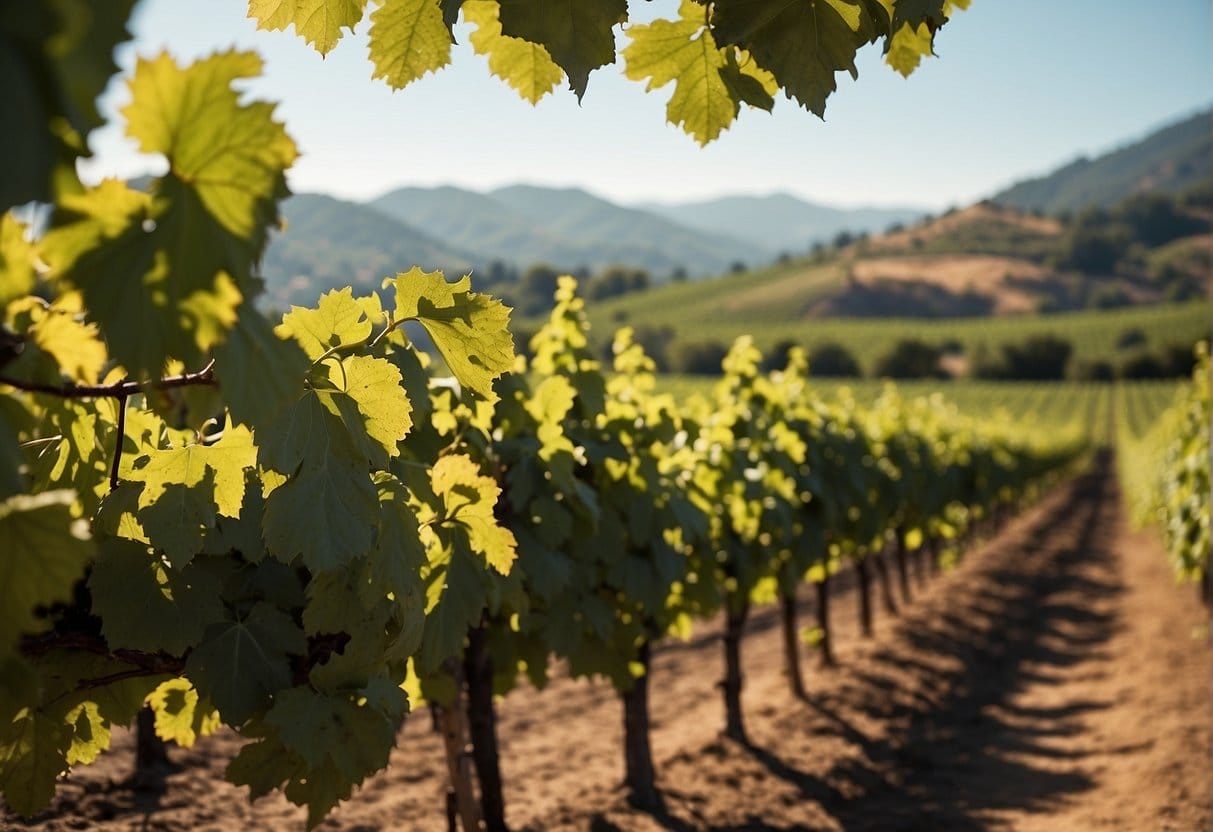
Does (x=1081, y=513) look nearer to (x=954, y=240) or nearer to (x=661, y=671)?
(x=661, y=671)

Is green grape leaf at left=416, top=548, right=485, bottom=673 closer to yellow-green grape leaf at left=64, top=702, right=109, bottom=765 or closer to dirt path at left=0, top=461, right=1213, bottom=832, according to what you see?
yellow-green grape leaf at left=64, top=702, right=109, bottom=765

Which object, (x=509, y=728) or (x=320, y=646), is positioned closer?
(x=320, y=646)

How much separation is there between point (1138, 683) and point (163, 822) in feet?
34.9

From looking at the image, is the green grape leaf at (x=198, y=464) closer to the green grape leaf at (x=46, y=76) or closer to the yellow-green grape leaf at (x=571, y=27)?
the yellow-green grape leaf at (x=571, y=27)

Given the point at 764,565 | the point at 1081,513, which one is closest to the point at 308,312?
the point at 764,565

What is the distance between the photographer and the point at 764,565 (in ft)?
26.3

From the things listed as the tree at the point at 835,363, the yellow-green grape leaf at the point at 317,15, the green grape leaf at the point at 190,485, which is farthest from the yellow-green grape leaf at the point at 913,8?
the tree at the point at 835,363

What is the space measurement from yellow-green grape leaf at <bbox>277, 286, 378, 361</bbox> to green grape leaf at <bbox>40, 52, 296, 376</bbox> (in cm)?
101

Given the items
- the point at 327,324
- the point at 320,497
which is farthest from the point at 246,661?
the point at 327,324

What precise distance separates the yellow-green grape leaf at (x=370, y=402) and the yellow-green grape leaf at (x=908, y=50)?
1.36 meters

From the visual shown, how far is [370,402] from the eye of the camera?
1942 millimetres

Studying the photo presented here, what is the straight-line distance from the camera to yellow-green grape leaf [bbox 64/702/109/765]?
2.54 meters

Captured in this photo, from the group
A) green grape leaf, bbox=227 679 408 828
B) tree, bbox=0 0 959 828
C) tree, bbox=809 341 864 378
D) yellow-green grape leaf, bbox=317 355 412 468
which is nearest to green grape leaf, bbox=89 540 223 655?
tree, bbox=0 0 959 828

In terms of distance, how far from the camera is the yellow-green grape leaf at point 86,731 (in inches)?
100
